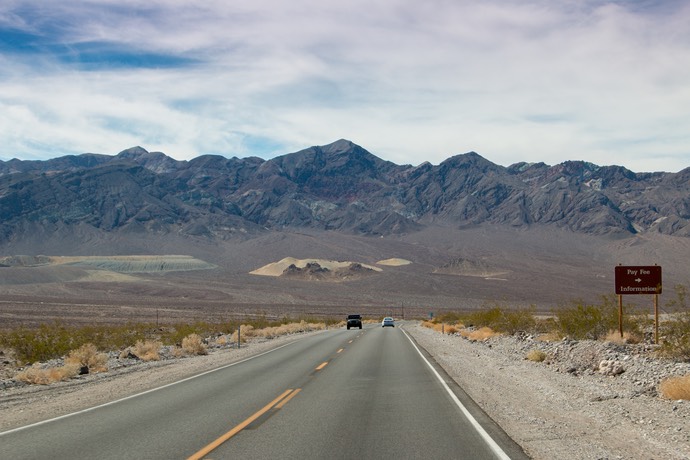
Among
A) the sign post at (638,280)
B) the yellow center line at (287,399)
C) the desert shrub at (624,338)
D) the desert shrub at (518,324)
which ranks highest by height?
the sign post at (638,280)

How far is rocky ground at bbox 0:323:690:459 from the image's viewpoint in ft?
30.6

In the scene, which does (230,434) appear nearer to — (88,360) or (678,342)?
(678,342)

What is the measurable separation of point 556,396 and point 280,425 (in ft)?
21.1

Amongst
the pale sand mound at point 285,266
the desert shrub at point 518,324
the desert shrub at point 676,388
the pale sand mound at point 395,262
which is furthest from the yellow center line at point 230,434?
the pale sand mound at point 395,262

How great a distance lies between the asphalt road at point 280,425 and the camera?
8.70 metres

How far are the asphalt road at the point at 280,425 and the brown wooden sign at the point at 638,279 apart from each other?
34.7ft

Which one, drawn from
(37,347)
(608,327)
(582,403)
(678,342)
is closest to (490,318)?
(608,327)

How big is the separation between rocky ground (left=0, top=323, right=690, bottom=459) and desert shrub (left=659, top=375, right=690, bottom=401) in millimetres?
264

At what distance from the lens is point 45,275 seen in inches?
5428

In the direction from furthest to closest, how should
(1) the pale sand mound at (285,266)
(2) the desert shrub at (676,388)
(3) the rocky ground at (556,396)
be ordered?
(1) the pale sand mound at (285,266), (2) the desert shrub at (676,388), (3) the rocky ground at (556,396)

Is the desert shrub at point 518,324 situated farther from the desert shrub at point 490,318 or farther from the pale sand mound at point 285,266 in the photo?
the pale sand mound at point 285,266

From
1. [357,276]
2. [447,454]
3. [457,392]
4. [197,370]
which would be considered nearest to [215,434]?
[447,454]

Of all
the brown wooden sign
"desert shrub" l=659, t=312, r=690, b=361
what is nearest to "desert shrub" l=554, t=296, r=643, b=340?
the brown wooden sign

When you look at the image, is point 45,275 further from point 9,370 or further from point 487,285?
point 9,370
